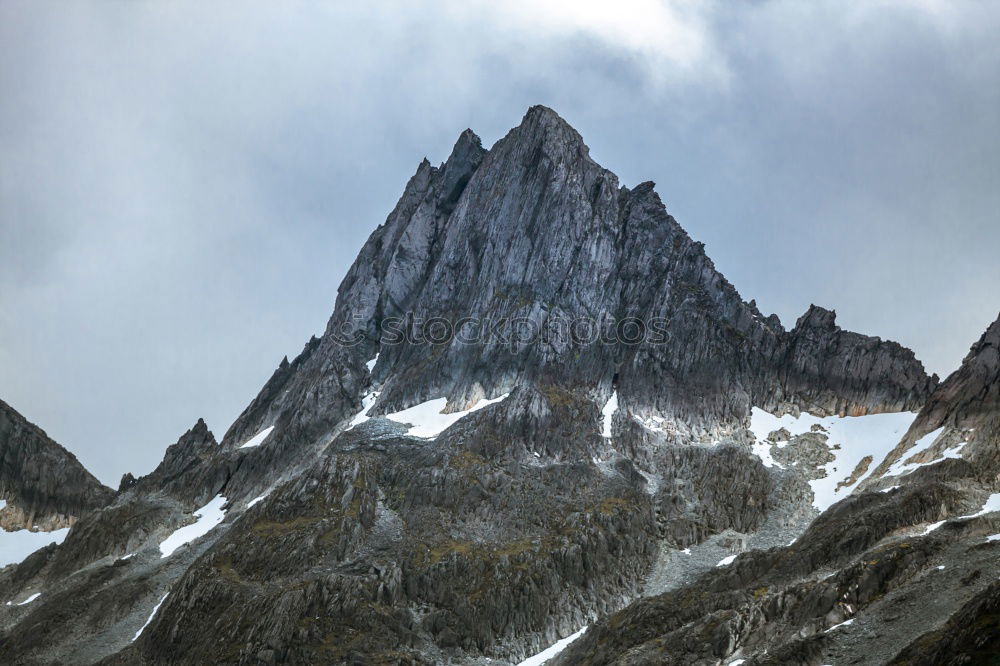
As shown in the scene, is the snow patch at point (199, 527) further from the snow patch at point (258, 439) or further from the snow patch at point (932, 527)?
the snow patch at point (932, 527)

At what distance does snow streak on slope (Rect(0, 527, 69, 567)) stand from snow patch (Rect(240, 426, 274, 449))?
33.6m

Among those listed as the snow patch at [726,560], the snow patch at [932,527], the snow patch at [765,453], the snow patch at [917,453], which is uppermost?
the snow patch at [765,453]

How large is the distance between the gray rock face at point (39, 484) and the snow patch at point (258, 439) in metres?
28.2

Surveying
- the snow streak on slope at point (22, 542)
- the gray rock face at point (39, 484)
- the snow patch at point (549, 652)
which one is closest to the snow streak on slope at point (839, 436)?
the snow patch at point (549, 652)

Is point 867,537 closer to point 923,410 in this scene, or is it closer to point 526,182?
point 923,410

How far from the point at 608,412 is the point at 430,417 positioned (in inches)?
1049

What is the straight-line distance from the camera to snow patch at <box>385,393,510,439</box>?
12706 centimetres

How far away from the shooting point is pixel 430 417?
432 ft

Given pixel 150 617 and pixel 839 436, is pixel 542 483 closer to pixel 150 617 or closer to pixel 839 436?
pixel 839 436

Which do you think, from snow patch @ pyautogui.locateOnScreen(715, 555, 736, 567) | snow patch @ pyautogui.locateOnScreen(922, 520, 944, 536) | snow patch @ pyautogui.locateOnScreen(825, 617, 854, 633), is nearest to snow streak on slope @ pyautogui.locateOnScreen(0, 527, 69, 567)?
snow patch @ pyautogui.locateOnScreen(715, 555, 736, 567)

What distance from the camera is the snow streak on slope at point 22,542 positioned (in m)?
144

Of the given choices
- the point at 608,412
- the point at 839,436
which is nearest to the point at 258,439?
the point at 608,412

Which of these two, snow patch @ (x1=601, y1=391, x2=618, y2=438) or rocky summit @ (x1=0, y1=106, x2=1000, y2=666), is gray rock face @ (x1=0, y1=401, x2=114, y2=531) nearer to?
rocky summit @ (x1=0, y1=106, x2=1000, y2=666)

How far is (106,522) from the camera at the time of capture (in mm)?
126562
